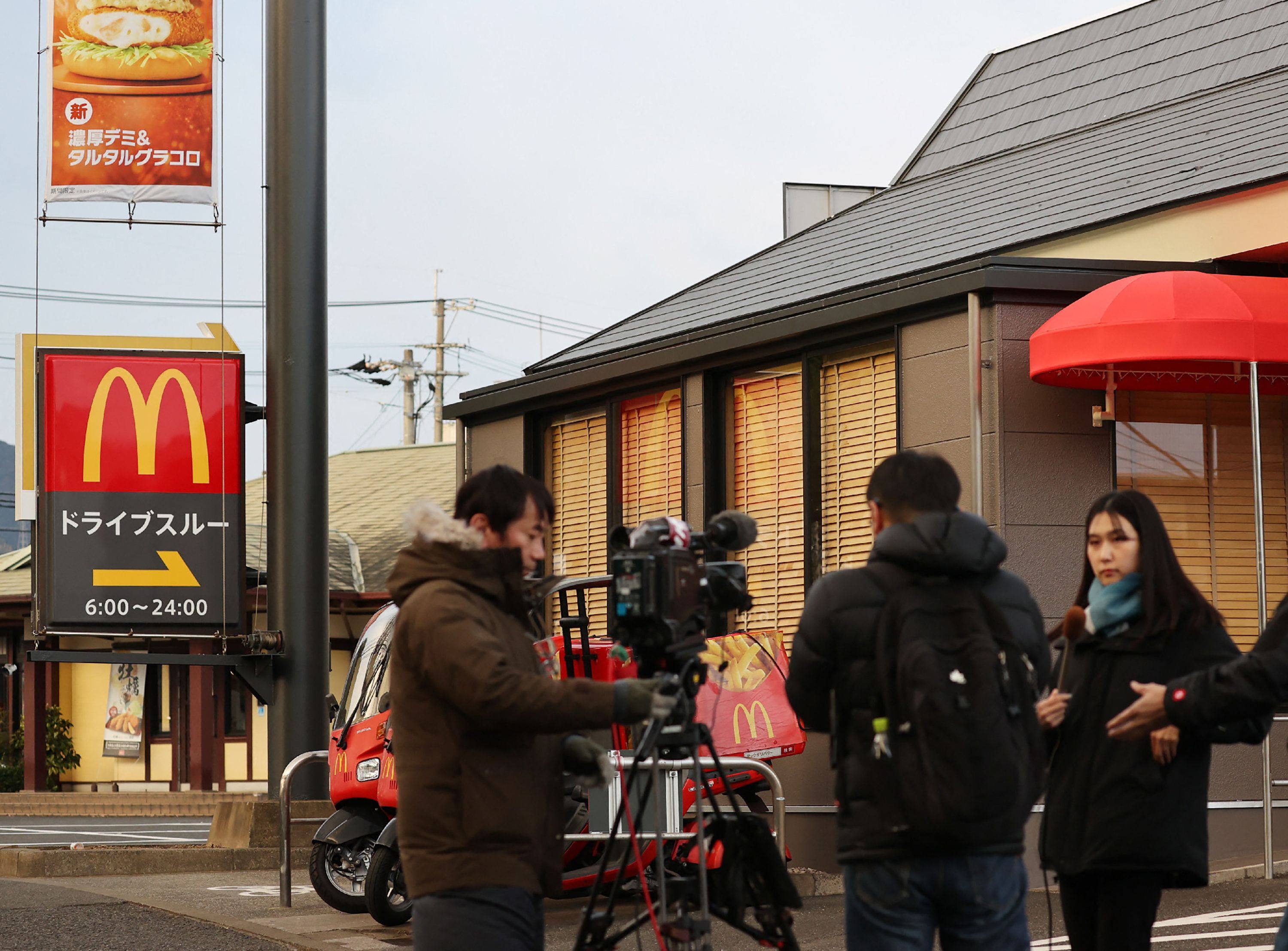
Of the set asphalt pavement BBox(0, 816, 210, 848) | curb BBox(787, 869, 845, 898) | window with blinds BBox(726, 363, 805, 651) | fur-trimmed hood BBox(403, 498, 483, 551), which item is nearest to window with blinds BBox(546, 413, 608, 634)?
window with blinds BBox(726, 363, 805, 651)

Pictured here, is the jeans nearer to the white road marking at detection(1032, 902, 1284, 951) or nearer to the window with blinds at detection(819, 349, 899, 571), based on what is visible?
the white road marking at detection(1032, 902, 1284, 951)

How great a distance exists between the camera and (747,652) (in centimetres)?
1074

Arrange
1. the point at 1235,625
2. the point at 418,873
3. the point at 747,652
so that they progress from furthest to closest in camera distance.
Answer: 1. the point at 1235,625
2. the point at 747,652
3. the point at 418,873

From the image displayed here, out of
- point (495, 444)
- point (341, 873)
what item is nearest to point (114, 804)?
point (495, 444)

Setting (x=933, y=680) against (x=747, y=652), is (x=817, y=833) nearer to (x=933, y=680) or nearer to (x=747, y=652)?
(x=747, y=652)

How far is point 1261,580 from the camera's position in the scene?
396 inches

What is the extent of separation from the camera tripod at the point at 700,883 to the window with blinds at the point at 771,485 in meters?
8.19

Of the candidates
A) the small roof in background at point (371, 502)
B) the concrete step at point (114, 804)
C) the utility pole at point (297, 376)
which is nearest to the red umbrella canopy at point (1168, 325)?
the utility pole at point (297, 376)

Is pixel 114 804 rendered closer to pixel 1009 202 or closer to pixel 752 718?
pixel 1009 202

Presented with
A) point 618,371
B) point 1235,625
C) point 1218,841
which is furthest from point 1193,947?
point 618,371

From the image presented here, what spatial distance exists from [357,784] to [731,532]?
233 inches

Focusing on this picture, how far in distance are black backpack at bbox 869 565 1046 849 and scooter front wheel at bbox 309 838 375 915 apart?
670 cm

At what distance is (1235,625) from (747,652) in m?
3.44

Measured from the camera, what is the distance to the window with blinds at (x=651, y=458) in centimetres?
1405
